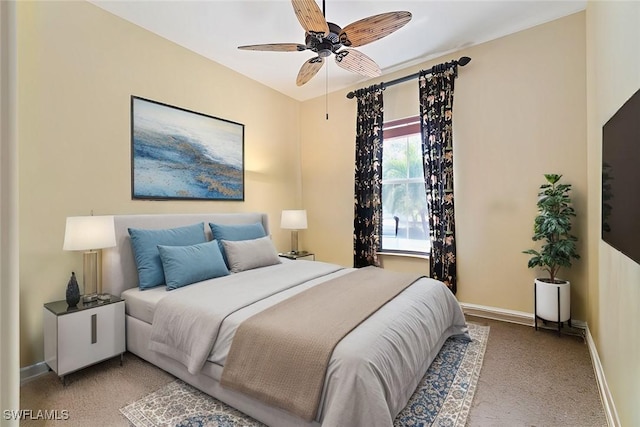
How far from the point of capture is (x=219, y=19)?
9.29ft

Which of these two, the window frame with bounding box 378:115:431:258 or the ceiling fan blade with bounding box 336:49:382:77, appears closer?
the ceiling fan blade with bounding box 336:49:382:77

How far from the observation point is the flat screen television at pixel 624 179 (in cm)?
108

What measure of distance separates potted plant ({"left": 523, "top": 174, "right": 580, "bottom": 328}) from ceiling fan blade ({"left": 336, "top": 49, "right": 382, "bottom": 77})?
1909 millimetres

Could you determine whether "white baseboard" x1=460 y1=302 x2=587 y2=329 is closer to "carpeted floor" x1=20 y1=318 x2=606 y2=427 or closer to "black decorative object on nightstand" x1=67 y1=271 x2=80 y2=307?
"carpeted floor" x1=20 y1=318 x2=606 y2=427

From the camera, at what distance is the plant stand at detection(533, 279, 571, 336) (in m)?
2.68

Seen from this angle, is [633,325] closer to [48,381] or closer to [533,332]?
[533,332]

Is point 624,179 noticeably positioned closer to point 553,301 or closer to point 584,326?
point 553,301

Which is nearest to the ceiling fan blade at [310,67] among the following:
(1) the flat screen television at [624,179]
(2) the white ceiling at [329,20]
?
(2) the white ceiling at [329,20]

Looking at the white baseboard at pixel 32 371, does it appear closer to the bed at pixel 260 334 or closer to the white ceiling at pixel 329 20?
the bed at pixel 260 334

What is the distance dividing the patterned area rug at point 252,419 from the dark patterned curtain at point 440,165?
1385 mm

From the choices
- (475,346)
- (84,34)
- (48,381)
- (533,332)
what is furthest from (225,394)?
(84,34)

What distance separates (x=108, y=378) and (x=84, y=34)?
109 inches

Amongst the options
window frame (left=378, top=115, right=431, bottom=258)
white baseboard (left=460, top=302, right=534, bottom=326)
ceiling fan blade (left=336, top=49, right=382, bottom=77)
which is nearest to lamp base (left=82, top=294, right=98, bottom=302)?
ceiling fan blade (left=336, top=49, right=382, bottom=77)

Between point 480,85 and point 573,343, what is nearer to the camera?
point 573,343
